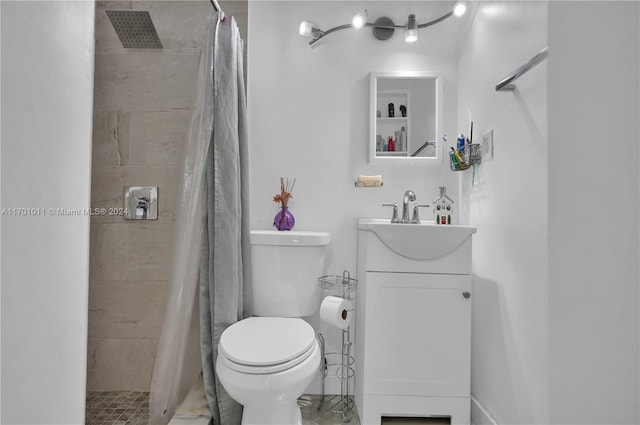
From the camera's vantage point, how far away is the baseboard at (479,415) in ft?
4.81

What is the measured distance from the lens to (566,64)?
3.63 feet

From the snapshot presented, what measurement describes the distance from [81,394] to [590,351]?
4.56 ft

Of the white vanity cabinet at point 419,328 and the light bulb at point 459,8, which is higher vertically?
the light bulb at point 459,8

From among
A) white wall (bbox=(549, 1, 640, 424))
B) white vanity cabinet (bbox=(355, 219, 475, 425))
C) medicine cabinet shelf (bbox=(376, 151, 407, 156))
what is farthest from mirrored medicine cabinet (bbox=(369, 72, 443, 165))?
white wall (bbox=(549, 1, 640, 424))

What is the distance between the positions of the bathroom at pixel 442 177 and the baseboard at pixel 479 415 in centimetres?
1

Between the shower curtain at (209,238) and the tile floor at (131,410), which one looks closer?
the shower curtain at (209,238)

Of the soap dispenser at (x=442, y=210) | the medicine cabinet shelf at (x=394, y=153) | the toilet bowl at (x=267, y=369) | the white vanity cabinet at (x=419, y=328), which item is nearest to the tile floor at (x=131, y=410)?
the white vanity cabinet at (x=419, y=328)

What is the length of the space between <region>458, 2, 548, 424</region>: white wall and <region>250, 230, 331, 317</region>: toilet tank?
2.68 ft

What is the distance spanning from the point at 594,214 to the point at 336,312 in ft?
3.42

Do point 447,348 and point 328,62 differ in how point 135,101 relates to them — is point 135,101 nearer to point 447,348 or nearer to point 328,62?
point 328,62

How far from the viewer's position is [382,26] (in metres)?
1.85

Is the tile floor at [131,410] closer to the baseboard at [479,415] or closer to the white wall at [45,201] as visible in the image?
the baseboard at [479,415]

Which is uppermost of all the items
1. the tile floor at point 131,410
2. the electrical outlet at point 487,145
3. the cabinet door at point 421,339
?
the electrical outlet at point 487,145

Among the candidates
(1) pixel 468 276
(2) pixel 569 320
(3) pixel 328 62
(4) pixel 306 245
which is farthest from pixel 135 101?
(2) pixel 569 320
